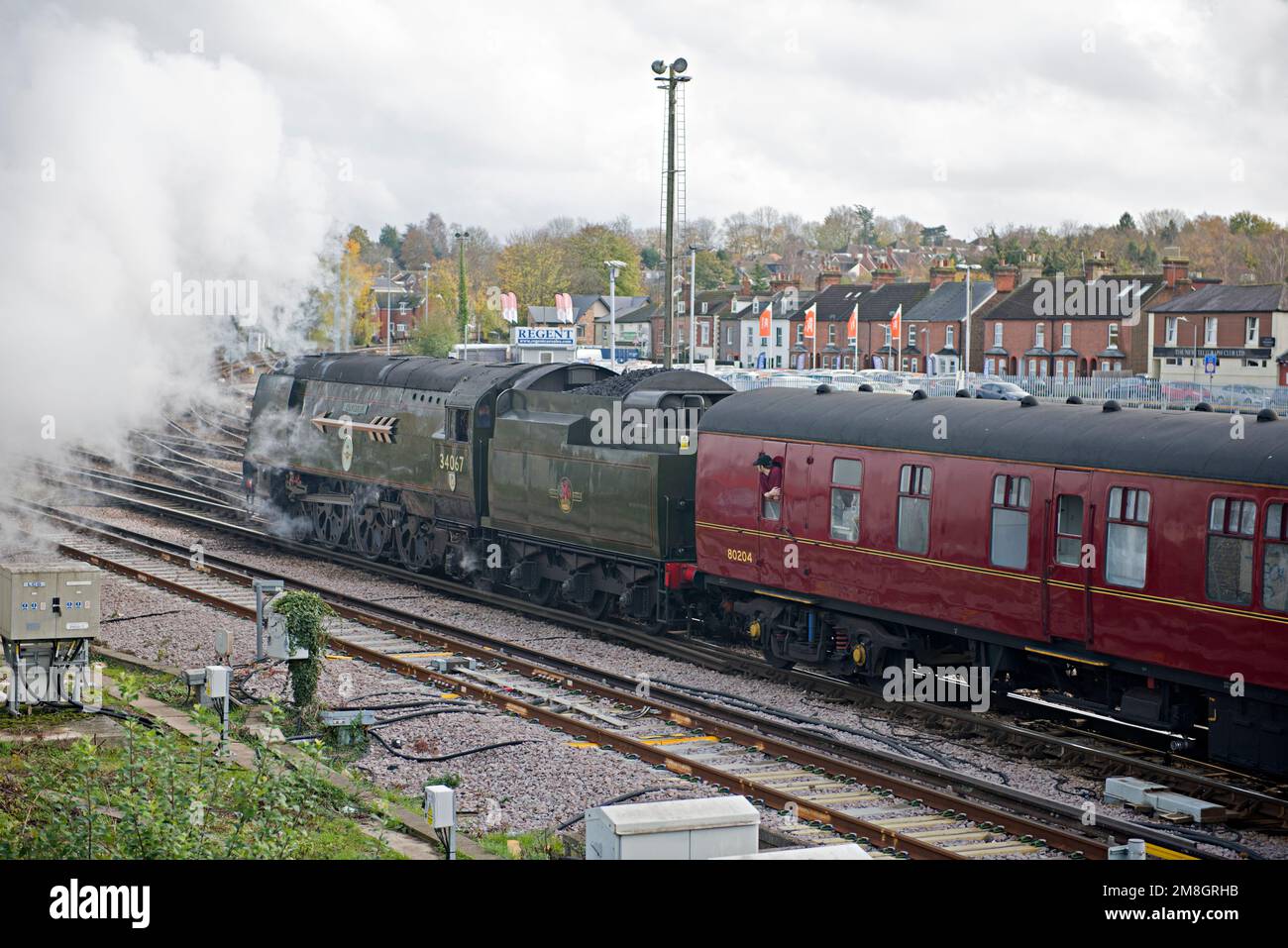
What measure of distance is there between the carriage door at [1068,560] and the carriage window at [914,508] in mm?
1612

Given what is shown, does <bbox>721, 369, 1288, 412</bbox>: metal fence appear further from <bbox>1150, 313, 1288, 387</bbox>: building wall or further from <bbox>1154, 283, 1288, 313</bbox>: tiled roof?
<bbox>1154, 283, 1288, 313</bbox>: tiled roof

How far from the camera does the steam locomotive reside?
12094 millimetres

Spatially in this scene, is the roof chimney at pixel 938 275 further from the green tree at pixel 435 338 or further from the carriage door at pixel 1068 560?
the carriage door at pixel 1068 560

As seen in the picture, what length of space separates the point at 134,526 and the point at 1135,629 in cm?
2470

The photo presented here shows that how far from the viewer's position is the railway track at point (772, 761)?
1105 cm

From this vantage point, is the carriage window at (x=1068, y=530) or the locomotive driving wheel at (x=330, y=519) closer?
the carriage window at (x=1068, y=530)

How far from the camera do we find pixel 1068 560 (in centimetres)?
1339

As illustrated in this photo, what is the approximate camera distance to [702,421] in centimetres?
1852
